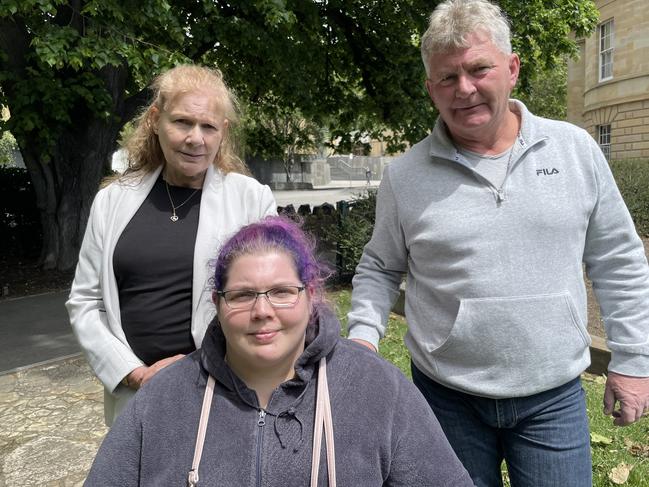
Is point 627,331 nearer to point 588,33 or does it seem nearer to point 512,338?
point 512,338

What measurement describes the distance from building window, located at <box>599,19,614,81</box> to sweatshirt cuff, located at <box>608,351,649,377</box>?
101 ft

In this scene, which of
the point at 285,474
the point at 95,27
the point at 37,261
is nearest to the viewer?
the point at 285,474

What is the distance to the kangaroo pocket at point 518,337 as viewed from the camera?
191 centimetres

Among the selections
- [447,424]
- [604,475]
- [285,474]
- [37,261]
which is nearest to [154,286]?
[285,474]

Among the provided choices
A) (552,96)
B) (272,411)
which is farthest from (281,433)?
(552,96)

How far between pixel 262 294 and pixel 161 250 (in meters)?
0.65

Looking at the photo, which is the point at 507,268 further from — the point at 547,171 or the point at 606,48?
the point at 606,48

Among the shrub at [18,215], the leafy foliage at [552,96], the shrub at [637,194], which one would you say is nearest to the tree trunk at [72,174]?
the shrub at [18,215]

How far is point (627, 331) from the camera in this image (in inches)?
80.3

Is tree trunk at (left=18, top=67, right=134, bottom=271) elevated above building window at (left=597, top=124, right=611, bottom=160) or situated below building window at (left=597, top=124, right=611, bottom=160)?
below

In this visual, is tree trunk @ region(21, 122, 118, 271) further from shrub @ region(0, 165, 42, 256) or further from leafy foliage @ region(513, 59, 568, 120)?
leafy foliage @ region(513, 59, 568, 120)

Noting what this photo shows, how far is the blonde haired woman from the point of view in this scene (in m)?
2.12

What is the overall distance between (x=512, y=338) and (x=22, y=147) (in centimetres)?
937

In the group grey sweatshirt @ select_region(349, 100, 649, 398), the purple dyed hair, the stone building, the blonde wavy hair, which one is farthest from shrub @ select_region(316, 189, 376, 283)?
the stone building
